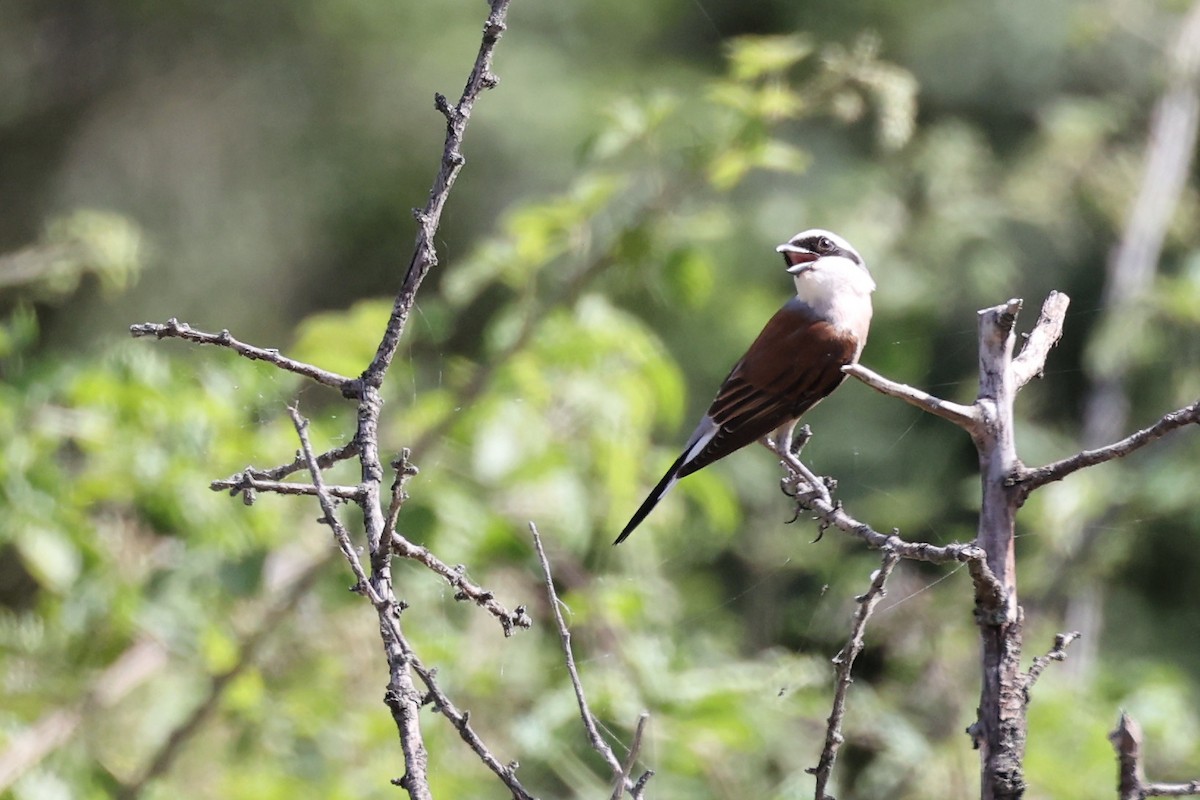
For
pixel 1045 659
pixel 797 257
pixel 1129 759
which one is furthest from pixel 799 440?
pixel 1129 759

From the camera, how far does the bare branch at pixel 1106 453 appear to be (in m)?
1.24

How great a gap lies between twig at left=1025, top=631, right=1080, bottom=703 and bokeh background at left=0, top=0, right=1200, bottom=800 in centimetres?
51

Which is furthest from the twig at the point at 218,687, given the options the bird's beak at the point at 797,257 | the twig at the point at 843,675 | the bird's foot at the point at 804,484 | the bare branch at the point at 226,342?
the twig at the point at 843,675

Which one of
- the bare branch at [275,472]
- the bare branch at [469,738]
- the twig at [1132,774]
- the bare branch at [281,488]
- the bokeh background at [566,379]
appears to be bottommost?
the bare branch at [469,738]

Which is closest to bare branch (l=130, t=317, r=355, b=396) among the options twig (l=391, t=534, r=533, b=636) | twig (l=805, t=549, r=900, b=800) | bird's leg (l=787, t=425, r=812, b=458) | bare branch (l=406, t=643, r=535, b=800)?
twig (l=391, t=534, r=533, b=636)

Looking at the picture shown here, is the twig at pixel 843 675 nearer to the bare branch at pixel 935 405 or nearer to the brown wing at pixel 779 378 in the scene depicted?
the bare branch at pixel 935 405

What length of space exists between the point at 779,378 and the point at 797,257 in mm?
175

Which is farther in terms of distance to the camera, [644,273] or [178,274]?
[178,274]

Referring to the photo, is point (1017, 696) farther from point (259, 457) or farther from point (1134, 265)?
point (1134, 265)

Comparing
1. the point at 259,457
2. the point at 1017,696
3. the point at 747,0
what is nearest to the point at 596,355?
the point at 259,457

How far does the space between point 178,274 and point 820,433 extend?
3703 millimetres

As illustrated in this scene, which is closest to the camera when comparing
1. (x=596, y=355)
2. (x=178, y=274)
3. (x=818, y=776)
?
(x=818, y=776)

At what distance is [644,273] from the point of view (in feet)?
9.59

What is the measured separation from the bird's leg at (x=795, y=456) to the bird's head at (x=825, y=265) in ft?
0.71
